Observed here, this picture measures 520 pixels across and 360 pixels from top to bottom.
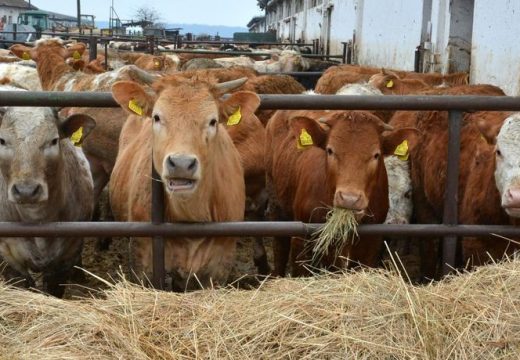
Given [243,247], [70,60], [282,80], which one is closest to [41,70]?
[70,60]

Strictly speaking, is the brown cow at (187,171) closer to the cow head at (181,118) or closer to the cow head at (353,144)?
the cow head at (181,118)

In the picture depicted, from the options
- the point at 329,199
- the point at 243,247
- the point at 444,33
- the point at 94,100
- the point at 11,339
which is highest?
the point at 444,33

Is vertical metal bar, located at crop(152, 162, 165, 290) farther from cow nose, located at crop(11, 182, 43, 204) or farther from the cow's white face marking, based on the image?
the cow's white face marking

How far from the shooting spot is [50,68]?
34.1 feet

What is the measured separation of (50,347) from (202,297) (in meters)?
0.79

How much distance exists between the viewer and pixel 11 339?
10.3ft

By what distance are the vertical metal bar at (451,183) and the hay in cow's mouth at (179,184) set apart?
1.39 metres

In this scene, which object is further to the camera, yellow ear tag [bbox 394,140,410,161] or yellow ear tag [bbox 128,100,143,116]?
yellow ear tag [bbox 394,140,410,161]

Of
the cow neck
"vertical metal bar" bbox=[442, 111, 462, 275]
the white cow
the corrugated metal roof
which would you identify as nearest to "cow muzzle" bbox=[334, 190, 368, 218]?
"vertical metal bar" bbox=[442, 111, 462, 275]

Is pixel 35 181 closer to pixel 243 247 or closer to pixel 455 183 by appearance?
pixel 455 183

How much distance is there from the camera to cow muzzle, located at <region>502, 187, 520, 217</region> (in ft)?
13.2

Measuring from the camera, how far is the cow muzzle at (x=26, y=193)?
4.13 meters

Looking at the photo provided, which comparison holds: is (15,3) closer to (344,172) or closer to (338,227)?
(344,172)

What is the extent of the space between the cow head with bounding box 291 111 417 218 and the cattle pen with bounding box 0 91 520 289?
0.47 meters
